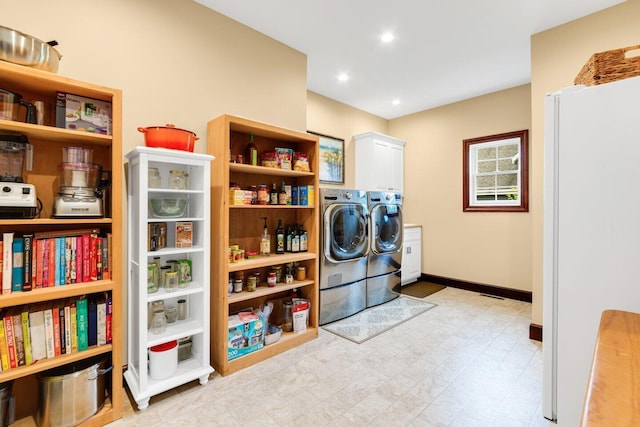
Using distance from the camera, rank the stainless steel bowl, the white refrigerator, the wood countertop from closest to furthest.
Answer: the wood countertop < the white refrigerator < the stainless steel bowl

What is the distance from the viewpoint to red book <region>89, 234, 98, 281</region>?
1.68 meters

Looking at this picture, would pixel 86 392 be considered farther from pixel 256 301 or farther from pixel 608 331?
pixel 608 331

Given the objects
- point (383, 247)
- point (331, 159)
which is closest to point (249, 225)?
point (383, 247)

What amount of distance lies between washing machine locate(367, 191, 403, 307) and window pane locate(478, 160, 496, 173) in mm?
1433

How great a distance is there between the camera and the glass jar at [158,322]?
1.94 metres

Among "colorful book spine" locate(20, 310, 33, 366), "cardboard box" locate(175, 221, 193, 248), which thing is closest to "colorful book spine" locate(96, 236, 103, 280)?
"colorful book spine" locate(20, 310, 33, 366)

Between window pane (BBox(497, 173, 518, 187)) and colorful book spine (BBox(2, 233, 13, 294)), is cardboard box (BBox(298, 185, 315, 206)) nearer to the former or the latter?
colorful book spine (BBox(2, 233, 13, 294))

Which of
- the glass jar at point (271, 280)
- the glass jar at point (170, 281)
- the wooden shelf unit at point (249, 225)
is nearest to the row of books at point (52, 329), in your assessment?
the glass jar at point (170, 281)

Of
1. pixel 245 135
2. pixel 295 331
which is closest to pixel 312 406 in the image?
pixel 295 331

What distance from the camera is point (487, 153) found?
429 cm

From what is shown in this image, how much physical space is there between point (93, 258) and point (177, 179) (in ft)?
2.26

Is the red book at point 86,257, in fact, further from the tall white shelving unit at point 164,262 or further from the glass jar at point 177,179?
the glass jar at point 177,179

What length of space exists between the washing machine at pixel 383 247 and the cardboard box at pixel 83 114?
2.60m

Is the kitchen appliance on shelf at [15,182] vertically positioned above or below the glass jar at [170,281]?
above
